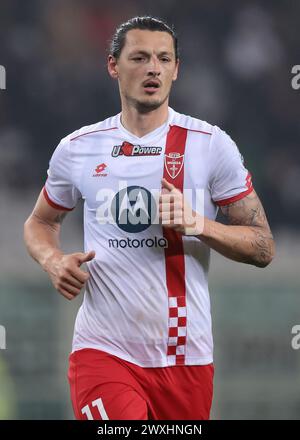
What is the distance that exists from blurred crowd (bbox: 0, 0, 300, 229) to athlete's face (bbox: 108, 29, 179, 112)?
5.05 m

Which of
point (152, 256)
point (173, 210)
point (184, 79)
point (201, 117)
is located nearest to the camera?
point (173, 210)

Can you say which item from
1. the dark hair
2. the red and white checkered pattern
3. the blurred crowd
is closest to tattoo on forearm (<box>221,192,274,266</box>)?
the red and white checkered pattern

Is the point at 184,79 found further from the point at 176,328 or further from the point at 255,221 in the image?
the point at 176,328

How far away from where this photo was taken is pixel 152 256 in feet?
14.0

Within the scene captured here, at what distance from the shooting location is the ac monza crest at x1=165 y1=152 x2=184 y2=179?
4.29 meters

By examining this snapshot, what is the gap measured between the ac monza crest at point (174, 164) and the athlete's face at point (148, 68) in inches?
10.1

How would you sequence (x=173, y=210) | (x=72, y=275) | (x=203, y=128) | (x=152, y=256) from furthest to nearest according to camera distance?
1. (x=203, y=128)
2. (x=152, y=256)
3. (x=72, y=275)
4. (x=173, y=210)

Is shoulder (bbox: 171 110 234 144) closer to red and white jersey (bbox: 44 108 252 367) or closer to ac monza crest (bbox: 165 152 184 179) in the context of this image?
red and white jersey (bbox: 44 108 252 367)

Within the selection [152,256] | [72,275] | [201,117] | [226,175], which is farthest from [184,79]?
[72,275]

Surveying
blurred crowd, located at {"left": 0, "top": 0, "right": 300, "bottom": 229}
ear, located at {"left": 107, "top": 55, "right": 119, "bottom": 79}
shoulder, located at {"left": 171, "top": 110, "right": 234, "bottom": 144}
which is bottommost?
shoulder, located at {"left": 171, "top": 110, "right": 234, "bottom": 144}

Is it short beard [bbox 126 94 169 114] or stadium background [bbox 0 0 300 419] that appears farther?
stadium background [bbox 0 0 300 419]

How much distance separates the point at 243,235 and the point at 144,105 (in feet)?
2.51

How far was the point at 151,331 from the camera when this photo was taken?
4.28 meters
